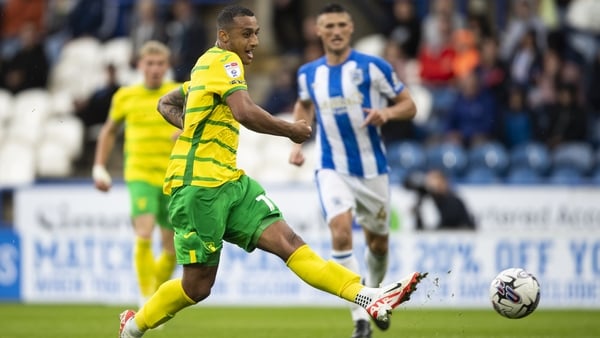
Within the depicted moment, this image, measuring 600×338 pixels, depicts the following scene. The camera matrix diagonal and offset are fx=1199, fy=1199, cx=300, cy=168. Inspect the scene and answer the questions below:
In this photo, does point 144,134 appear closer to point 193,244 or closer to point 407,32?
point 193,244

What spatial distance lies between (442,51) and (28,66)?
21.6ft

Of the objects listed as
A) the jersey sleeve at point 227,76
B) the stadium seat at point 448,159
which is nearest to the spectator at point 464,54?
the stadium seat at point 448,159

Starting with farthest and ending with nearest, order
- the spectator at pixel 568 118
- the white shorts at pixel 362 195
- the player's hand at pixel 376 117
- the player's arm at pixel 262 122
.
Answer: the spectator at pixel 568 118, the white shorts at pixel 362 195, the player's hand at pixel 376 117, the player's arm at pixel 262 122

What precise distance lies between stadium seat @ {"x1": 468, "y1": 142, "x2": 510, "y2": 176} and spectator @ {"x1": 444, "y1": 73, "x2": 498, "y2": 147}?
24cm

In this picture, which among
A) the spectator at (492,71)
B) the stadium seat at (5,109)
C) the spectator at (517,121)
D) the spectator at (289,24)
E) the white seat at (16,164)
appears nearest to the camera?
the spectator at (517,121)

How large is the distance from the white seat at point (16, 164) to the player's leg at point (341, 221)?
8.36m

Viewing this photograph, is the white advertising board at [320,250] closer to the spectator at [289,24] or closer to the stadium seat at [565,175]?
the stadium seat at [565,175]

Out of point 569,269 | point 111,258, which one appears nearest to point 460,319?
point 569,269

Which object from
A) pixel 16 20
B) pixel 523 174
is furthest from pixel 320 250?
pixel 16 20

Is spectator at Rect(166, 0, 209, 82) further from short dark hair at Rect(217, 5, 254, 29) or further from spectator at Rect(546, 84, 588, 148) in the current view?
short dark hair at Rect(217, 5, 254, 29)

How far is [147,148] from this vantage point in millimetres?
11859

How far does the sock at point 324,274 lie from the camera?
8.01 m

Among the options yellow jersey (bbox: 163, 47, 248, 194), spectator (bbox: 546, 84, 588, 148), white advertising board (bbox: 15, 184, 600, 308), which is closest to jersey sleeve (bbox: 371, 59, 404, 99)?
yellow jersey (bbox: 163, 47, 248, 194)

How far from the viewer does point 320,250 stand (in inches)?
591
